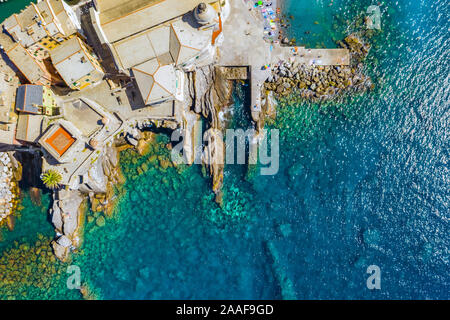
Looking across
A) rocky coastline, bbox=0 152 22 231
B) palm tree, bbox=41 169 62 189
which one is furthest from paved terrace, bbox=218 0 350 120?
rocky coastline, bbox=0 152 22 231

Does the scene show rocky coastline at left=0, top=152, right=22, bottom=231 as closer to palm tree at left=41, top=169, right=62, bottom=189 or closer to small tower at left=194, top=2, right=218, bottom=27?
palm tree at left=41, top=169, right=62, bottom=189

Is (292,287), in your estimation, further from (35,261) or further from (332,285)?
(35,261)

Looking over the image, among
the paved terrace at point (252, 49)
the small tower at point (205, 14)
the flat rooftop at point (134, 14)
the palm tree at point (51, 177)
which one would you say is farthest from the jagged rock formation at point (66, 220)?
the small tower at point (205, 14)

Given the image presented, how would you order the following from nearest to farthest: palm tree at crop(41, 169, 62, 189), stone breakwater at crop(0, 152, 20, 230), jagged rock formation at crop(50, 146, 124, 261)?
palm tree at crop(41, 169, 62, 189)
jagged rock formation at crop(50, 146, 124, 261)
stone breakwater at crop(0, 152, 20, 230)

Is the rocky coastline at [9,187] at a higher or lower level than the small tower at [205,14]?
lower

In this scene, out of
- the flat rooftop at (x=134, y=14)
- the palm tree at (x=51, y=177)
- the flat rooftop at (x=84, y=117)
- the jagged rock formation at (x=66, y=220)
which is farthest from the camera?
the jagged rock formation at (x=66, y=220)

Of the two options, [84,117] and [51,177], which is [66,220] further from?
[84,117]

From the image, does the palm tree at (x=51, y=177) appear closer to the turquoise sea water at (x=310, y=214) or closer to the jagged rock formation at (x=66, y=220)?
the jagged rock formation at (x=66, y=220)

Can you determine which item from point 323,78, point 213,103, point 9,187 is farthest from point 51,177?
point 323,78
